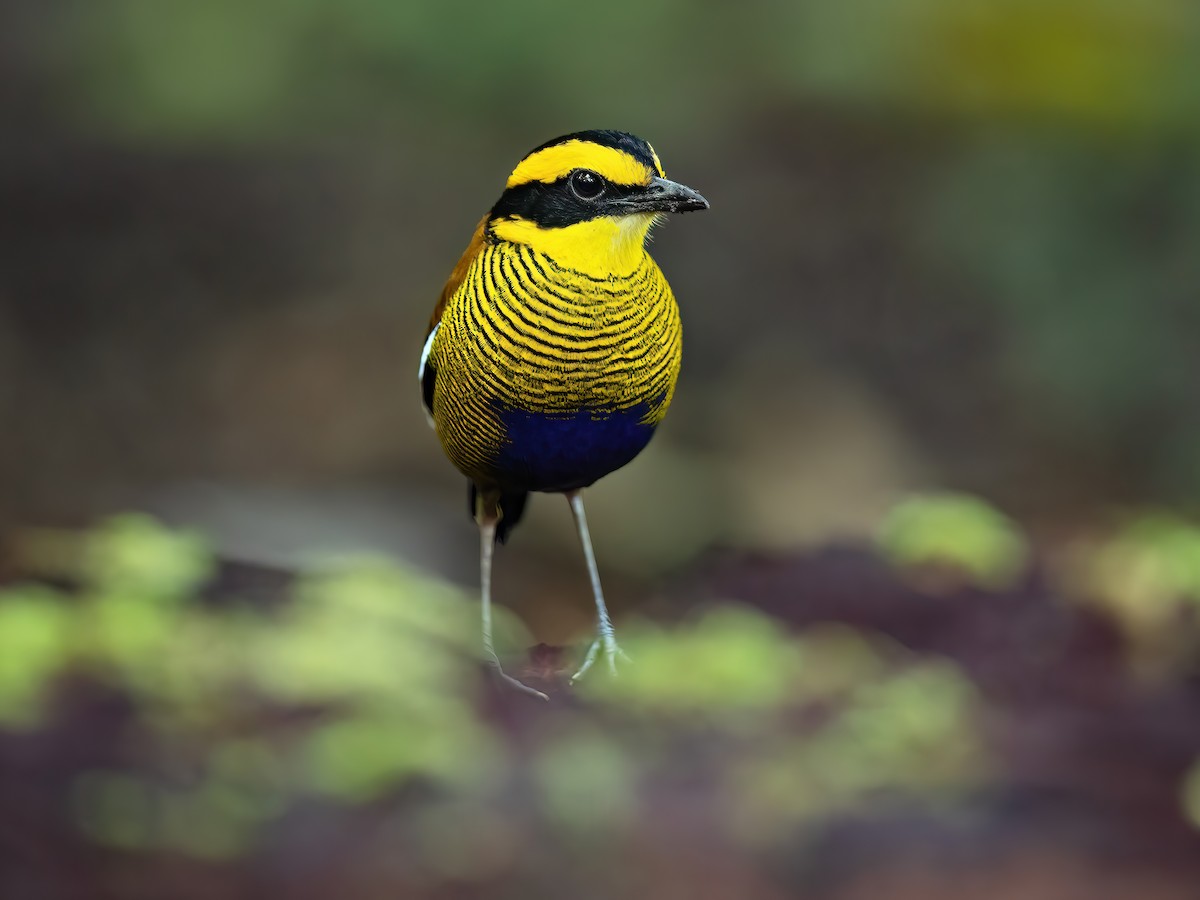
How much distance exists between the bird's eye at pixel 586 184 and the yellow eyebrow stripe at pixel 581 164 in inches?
0.6

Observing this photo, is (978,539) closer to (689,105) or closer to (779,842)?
(779,842)

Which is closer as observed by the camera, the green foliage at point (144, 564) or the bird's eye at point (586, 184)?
the bird's eye at point (586, 184)

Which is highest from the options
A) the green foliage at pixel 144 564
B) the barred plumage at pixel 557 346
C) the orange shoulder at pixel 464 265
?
the green foliage at pixel 144 564

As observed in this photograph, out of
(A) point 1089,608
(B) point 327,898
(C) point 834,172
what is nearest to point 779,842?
(B) point 327,898

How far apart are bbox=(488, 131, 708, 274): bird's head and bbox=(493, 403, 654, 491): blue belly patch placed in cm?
29

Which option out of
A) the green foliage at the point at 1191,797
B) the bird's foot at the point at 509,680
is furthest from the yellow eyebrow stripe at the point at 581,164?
the green foliage at the point at 1191,797

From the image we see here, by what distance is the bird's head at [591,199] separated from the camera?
A: 8.21ft

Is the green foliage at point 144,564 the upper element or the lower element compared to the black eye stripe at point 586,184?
upper

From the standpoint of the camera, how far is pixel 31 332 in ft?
30.7

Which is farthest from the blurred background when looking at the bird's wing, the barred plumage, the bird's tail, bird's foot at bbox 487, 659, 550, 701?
the barred plumage

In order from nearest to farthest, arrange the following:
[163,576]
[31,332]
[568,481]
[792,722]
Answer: [568,481]
[792,722]
[163,576]
[31,332]

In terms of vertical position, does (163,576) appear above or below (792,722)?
above

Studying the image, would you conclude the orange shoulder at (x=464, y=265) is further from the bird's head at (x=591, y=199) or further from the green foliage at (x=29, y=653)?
the green foliage at (x=29, y=653)

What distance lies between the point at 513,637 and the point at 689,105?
5.65 meters
